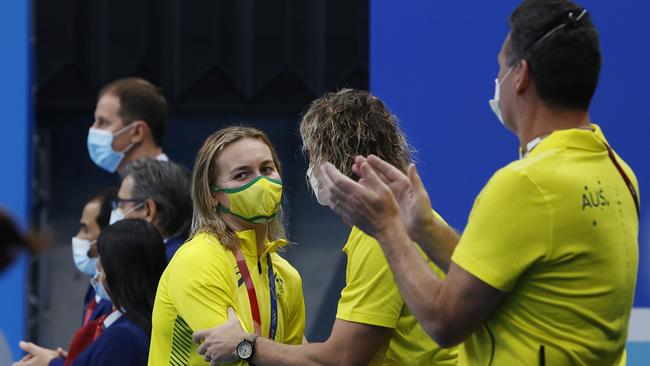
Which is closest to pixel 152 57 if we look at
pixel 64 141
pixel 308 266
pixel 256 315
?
pixel 64 141

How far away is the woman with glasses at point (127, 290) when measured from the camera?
2982mm

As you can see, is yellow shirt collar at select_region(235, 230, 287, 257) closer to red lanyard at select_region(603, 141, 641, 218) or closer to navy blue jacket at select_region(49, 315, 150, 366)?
navy blue jacket at select_region(49, 315, 150, 366)

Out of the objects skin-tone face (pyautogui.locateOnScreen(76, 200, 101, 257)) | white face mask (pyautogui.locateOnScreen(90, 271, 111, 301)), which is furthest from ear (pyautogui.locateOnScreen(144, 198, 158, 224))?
skin-tone face (pyautogui.locateOnScreen(76, 200, 101, 257))

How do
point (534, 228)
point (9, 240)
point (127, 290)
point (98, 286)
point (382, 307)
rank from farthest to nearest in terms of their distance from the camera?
point (98, 286)
point (127, 290)
point (382, 307)
point (534, 228)
point (9, 240)

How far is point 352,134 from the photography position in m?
2.53

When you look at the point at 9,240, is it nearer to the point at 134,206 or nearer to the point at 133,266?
the point at 133,266

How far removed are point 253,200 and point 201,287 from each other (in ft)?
1.04

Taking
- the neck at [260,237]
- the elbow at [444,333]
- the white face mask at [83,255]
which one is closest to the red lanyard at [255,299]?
the neck at [260,237]

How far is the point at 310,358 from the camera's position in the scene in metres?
2.44

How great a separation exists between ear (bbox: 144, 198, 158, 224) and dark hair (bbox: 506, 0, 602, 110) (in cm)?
205

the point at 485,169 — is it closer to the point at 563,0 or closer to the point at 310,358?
the point at 310,358

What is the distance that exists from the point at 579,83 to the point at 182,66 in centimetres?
457

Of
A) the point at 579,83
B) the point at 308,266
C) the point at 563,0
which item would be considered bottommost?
the point at 308,266

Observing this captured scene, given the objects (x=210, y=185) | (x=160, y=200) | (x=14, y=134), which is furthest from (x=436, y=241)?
(x=14, y=134)
